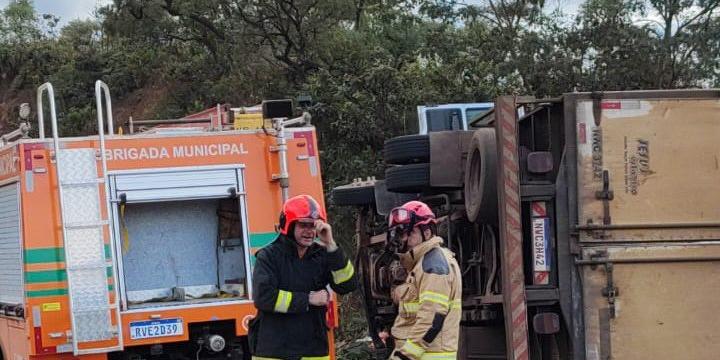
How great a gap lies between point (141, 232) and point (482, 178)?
2.67 metres

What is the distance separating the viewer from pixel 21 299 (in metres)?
7.71

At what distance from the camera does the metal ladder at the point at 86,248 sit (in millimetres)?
7340

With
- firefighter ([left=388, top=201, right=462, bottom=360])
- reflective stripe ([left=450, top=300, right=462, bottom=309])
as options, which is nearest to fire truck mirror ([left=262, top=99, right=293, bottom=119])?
firefighter ([left=388, top=201, right=462, bottom=360])

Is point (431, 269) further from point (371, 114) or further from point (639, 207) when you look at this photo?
point (371, 114)

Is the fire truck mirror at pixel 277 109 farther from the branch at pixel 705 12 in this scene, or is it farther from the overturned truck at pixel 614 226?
the branch at pixel 705 12

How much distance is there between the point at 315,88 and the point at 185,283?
Result: 1034 cm

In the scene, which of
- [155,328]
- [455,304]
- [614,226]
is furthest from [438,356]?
[155,328]

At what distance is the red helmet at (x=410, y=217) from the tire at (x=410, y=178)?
3110mm

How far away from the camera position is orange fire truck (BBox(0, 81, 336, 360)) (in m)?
7.36

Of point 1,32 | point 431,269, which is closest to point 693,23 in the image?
point 431,269

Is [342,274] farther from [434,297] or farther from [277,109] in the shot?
[277,109]

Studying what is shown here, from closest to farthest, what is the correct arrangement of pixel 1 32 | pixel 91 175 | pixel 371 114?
pixel 91 175 < pixel 371 114 < pixel 1 32

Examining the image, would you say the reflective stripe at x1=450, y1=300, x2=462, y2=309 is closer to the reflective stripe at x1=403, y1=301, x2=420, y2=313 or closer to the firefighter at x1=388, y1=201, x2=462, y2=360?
the firefighter at x1=388, y1=201, x2=462, y2=360

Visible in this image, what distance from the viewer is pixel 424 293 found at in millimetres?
5363
